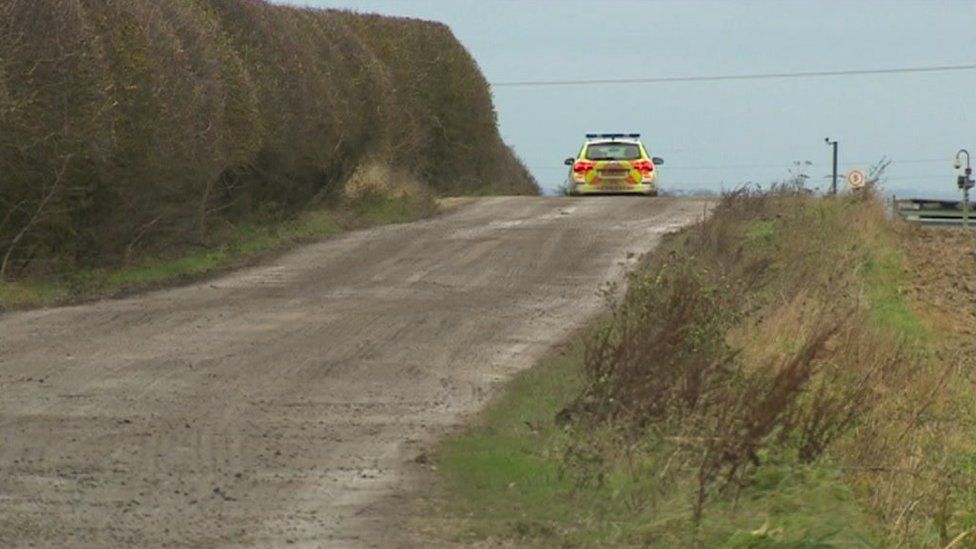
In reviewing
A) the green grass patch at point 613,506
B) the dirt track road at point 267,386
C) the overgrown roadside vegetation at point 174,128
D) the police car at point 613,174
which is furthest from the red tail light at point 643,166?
the green grass patch at point 613,506

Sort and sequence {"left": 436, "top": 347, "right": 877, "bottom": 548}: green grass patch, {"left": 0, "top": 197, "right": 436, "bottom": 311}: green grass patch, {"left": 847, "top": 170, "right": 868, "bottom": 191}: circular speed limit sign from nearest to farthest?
{"left": 436, "top": 347, "right": 877, "bottom": 548}: green grass patch → {"left": 0, "top": 197, "right": 436, "bottom": 311}: green grass patch → {"left": 847, "top": 170, "right": 868, "bottom": 191}: circular speed limit sign

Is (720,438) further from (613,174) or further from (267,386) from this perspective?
(613,174)

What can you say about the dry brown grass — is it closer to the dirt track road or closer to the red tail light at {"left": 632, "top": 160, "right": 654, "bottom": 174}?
the dirt track road

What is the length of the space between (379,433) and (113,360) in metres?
3.94

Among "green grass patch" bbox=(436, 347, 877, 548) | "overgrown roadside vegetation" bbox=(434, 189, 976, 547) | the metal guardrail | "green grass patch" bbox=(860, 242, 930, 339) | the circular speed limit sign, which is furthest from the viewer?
the metal guardrail

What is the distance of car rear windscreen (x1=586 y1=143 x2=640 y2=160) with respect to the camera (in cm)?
4038

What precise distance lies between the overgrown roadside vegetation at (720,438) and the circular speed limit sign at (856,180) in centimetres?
1843

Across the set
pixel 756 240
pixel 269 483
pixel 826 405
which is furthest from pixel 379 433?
pixel 756 240

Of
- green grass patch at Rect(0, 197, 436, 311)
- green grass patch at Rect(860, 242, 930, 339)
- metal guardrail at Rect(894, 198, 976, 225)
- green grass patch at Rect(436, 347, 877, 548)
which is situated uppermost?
green grass patch at Rect(436, 347, 877, 548)

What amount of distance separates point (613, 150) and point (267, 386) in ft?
87.6

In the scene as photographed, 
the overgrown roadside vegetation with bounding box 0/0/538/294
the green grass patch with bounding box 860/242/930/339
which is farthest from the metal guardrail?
the overgrown roadside vegetation with bounding box 0/0/538/294

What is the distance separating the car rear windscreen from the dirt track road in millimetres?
13538

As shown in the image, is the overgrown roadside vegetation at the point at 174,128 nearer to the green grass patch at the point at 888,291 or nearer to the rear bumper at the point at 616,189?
the rear bumper at the point at 616,189

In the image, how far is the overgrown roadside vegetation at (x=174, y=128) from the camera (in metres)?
20.9
